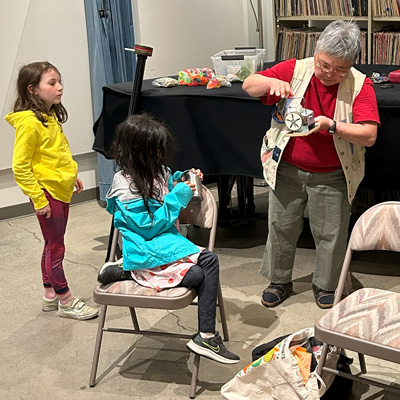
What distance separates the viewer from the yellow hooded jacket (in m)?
3.29

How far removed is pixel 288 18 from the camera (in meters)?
5.88

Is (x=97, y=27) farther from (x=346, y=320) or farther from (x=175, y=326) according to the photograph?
(x=346, y=320)

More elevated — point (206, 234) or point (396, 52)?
point (396, 52)

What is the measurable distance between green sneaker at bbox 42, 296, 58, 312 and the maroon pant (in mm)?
104

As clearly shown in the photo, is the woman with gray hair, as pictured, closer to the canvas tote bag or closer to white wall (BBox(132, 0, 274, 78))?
the canvas tote bag

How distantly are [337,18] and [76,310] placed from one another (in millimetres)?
3190

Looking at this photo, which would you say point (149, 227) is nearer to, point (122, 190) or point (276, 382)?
point (122, 190)

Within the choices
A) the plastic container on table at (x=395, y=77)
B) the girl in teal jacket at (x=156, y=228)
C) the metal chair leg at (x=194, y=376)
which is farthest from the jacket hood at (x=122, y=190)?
the plastic container on table at (x=395, y=77)

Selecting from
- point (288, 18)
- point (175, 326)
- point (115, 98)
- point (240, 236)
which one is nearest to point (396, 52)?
point (288, 18)

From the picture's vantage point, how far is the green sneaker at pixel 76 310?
3.53 metres

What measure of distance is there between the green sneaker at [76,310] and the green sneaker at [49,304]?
0.23 feet

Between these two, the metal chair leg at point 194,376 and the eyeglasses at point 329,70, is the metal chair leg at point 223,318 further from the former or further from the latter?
the eyeglasses at point 329,70

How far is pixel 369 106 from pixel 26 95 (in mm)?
1501

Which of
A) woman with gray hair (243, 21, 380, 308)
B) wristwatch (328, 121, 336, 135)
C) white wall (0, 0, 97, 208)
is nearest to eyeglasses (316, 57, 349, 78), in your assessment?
woman with gray hair (243, 21, 380, 308)
